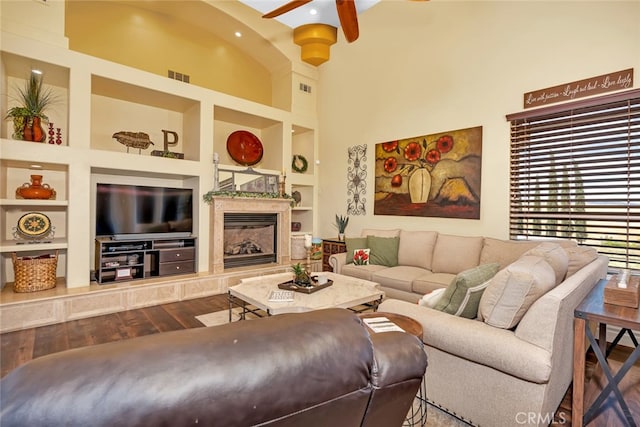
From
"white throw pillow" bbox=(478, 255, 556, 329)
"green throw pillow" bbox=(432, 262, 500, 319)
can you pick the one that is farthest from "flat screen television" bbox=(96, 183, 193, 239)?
"white throw pillow" bbox=(478, 255, 556, 329)

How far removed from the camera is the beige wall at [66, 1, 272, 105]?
4383 millimetres

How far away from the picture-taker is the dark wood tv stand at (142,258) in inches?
148

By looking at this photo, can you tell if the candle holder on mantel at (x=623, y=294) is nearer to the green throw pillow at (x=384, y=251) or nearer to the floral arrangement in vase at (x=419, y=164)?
the green throw pillow at (x=384, y=251)

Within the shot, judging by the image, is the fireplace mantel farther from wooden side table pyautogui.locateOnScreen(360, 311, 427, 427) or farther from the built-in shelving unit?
wooden side table pyautogui.locateOnScreen(360, 311, 427, 427)

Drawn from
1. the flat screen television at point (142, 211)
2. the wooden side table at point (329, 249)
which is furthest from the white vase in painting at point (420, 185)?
the flat screen television at point (142, 211)

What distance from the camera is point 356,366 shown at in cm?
65

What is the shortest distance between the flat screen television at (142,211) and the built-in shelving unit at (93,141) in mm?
181

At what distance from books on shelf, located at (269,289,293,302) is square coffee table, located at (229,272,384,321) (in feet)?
0.12

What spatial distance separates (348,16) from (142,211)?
3444mm

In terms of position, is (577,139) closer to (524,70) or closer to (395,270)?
(524,70)

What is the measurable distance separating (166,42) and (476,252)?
5.62 metres

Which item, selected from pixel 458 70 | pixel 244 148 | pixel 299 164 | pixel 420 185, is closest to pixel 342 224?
pixel 299 164

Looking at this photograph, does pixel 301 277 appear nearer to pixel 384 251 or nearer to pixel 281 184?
pixel 384 251

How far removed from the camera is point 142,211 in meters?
4.15
